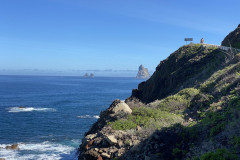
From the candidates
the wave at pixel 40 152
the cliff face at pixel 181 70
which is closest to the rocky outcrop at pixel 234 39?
the cliff face at pixel 181 70

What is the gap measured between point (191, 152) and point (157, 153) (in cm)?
173

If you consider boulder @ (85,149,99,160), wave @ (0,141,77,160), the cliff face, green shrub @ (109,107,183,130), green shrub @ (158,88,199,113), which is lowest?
wave @ (0,141,77,160)

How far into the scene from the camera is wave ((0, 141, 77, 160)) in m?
28.6

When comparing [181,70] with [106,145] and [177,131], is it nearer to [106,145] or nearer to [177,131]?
[177,131]

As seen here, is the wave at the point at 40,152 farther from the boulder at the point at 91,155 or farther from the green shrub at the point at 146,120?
the boulder at the point at 91,155

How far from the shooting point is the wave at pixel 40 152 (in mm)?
28641

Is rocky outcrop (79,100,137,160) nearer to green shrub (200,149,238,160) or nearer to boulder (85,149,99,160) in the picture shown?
boulder (85,149,99,160)

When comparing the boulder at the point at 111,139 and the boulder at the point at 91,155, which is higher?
the boulder at the point at 111,139

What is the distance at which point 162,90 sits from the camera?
39.7 metres

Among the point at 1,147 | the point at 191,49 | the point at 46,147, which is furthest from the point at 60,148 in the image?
the point at 191,49

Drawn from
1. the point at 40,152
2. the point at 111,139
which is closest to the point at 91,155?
the point at 111,139

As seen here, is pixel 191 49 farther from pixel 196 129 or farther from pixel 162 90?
pixel 196 129

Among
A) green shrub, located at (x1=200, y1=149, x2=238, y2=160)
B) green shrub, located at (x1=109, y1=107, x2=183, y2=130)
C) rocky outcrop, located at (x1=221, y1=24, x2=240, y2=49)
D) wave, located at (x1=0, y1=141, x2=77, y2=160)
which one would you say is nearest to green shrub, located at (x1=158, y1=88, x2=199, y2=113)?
green shrub, located at (x1=109, y1=107, x2=183, y2=130)

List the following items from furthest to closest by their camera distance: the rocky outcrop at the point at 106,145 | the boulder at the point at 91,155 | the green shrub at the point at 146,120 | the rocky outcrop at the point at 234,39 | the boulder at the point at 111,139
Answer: the rocky outcrop at the point at 234,39, the green shrub at the point at 146,120, the boulder at the point at 111,139, the boulder at the point at 91,155, the rocky outcrop at the point at 106,145
